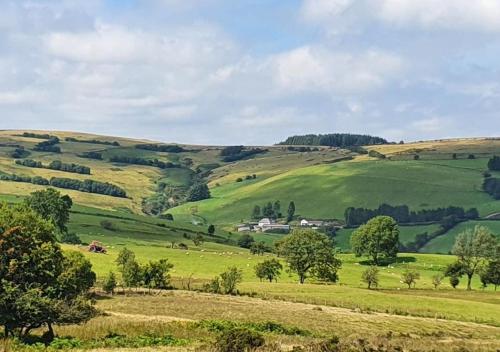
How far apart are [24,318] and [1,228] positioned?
874cm

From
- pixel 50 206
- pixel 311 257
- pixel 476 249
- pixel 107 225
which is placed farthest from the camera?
pixel 107 225

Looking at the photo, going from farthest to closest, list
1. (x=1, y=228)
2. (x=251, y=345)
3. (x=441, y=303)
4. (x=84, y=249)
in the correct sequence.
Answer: (x=84, y=249) < (x=441, y=303) < (x=1, y=228) < (x=251, y=345)

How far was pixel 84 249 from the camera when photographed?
139 metres

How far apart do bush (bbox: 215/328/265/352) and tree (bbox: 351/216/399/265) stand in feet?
410

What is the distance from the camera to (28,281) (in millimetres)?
45688

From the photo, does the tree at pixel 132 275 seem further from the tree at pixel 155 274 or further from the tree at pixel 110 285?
Result: the tree at pixel 110 285

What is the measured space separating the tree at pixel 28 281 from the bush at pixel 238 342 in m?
12.6

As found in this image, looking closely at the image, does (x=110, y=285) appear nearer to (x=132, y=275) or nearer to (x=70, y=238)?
(x=132, y=275)

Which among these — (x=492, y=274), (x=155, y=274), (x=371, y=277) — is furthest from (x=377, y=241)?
(x=155, y=274)

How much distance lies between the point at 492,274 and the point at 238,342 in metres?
105

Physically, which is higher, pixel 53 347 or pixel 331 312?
pixel 53 347

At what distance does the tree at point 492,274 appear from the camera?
427 ft

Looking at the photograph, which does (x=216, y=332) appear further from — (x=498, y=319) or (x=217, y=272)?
(x=217, y=272)

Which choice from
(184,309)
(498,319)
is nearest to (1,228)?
(184,309)
